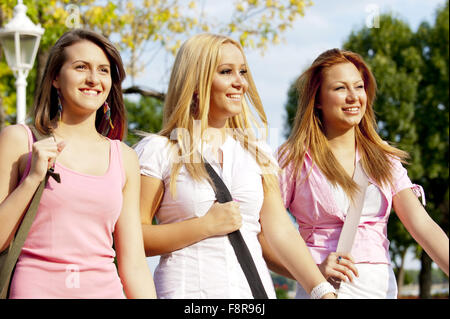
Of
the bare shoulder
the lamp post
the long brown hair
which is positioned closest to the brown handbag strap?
the bare shoulder

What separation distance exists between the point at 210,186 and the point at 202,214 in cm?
14

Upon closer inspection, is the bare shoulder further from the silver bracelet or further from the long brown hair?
the silver bracelet

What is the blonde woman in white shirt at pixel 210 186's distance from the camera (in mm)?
3449

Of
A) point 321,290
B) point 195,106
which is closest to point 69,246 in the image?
point 195,106

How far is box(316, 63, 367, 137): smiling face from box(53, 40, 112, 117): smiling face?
1726 mm

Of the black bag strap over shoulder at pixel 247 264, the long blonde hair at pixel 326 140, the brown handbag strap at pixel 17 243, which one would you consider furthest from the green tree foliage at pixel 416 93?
the brown handbag strap at pixel 17 243

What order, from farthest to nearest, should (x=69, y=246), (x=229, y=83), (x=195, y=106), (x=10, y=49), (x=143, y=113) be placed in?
(x=143, y=113) → (x=10, y=49) → (x=195, y=106) → (x=229, y=83) → (x=69, y=246)

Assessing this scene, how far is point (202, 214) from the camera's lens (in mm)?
3525

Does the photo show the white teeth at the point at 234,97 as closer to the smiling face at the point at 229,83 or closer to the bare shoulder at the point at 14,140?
the smiling face at the point at 229,83

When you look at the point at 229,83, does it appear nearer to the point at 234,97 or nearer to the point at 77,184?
the point at 234,97

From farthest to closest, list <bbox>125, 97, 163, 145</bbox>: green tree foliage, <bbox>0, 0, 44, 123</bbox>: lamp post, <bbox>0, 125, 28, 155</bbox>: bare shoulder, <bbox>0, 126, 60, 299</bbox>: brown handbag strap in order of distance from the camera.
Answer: <bbox>125, 97, 163, 145</bbox>: green tree foliage, <bbox>0, 0, 44, 123</bbox>: lamp post, <bbox>0, 125, 28, 155</bbox>: bare shoulder, <bbox>0, 126, 60, 299</bbox>: brown handbag strap

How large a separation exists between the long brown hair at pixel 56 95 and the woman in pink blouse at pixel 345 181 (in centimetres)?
129

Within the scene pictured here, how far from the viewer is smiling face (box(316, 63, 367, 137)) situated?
4.61m
